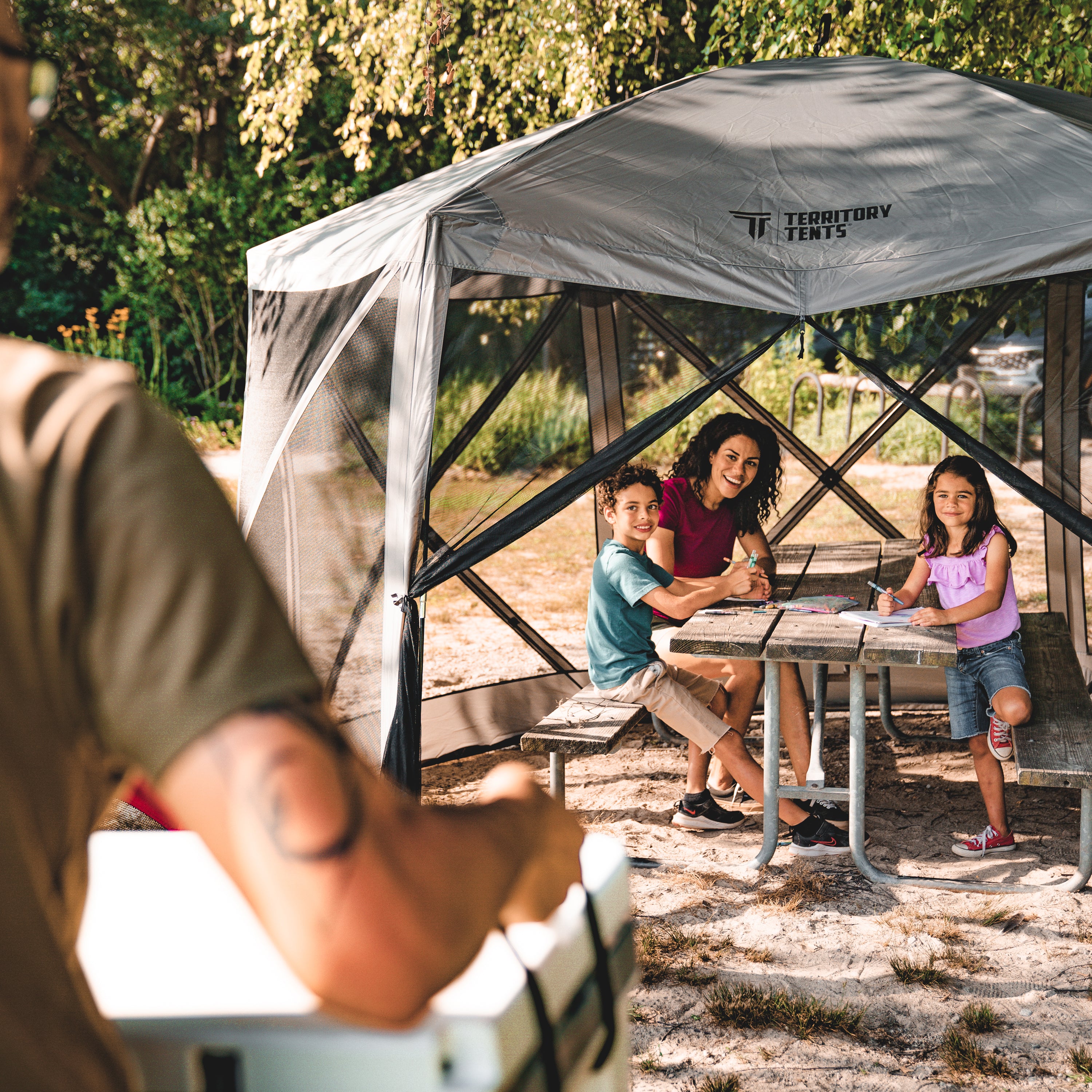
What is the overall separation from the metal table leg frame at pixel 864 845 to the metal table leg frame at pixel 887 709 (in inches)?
66.2

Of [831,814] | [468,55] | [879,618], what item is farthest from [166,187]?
[831,814]

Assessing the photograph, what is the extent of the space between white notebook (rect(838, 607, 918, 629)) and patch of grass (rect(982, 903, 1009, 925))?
3.39ft

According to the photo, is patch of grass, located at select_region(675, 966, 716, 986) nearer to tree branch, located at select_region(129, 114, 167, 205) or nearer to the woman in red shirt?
the woman in red shirt

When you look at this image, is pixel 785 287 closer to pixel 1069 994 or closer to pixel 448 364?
pixel 448 364

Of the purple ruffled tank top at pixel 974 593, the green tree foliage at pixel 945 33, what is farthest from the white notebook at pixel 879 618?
the green tree foliage at pixel 945 33

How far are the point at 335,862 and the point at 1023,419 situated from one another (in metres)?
4.34

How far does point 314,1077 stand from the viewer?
81 centimetres

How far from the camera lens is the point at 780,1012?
322 cm

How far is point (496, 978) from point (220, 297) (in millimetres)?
13628

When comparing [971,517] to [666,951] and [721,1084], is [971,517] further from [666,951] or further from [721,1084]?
[721,1084]

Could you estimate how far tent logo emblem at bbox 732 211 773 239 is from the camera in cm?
407

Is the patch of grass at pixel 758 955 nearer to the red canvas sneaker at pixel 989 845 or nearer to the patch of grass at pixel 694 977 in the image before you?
the patch of grass at pixel 694 977

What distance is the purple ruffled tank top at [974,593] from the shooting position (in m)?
4.38

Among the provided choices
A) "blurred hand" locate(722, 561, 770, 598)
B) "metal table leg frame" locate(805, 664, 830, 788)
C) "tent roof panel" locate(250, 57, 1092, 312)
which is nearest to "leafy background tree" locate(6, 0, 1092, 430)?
"tent roof panel" locate(250, 57, 1092, 312)
